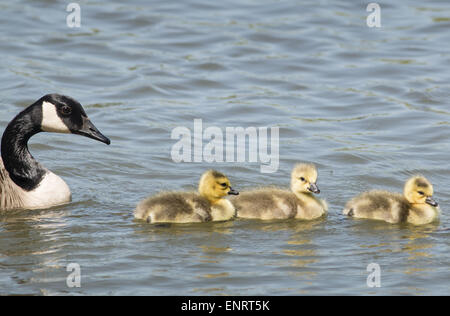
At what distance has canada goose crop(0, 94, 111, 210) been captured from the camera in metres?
9.52

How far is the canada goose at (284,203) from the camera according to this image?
8.84 meters

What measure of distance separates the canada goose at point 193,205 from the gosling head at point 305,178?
71 cm

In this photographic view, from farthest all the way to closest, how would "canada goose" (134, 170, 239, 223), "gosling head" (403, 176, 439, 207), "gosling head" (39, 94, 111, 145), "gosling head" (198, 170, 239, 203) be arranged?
"gosling head" (39, 94, 111, 145)
"gosling head" (403, 176, 439, 207)
"gosling head" (198, 170, 239, 203)
"canada goose" (134, 170, 239, 223)

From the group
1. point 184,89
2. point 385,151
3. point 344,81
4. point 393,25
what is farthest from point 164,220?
point 393,25

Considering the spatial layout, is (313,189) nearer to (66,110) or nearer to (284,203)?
(284,203)

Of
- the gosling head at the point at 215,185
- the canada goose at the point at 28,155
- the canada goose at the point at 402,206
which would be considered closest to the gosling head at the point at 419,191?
the canada goose at the point at 402,206

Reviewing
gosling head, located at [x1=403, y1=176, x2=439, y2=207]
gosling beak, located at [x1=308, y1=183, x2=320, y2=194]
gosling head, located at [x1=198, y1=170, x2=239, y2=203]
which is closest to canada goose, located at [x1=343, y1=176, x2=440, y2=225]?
gosling head, located at [x1=403, y1=176, x2=439, y2=207]

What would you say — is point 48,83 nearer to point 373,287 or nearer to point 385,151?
point 385,151

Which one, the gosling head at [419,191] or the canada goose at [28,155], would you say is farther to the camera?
the canada goose at [28,155]

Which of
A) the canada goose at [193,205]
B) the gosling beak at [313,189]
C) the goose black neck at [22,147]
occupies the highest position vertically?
the goose black neck at [22,147]

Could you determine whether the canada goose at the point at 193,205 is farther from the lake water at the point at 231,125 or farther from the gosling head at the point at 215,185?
the lake water at the point at 231,125

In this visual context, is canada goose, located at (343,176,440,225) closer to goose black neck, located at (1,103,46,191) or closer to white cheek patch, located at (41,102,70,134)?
white cheek patch, located at (41,102,70,134)

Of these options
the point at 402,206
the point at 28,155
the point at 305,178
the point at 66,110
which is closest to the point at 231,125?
the point at 66,110

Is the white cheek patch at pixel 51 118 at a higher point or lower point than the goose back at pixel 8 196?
higher
